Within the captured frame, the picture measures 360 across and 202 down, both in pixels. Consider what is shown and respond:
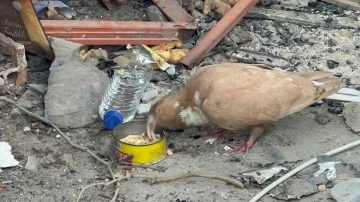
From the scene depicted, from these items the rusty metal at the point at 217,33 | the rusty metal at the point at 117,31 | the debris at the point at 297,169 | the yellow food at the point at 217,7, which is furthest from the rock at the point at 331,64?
the debris at the point at 297,169

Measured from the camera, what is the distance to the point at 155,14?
7.06 meters

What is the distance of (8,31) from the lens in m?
6.21

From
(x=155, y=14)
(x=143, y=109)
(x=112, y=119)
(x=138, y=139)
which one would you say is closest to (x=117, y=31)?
(x=155, y=14)

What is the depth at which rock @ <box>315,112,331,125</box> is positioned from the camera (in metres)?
5.59

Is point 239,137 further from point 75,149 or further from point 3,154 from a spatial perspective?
point 3,154

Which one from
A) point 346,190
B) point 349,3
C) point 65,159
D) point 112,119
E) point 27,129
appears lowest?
point 27,129

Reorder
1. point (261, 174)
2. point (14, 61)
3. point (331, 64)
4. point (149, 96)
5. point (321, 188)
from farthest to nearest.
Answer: point (331, 64)
point (14, 61)
point (149, 96)
point (261, 174)
point (321, 188)

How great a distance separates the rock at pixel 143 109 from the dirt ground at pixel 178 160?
35 centimetres

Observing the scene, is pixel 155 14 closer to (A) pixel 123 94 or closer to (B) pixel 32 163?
(A) pixel 123 94

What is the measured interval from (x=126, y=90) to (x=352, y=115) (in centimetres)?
182

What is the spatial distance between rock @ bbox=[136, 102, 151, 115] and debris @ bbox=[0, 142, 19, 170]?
1.08m

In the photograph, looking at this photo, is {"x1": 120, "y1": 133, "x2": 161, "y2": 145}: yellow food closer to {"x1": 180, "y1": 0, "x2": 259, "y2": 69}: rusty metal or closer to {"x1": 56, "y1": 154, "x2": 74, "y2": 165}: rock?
{"x1": 56, "y1": 154, "x2": 74, "y2": 165}: rock

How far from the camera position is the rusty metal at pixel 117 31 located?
253 inches

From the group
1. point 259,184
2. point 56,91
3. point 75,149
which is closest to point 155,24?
point 56,91
